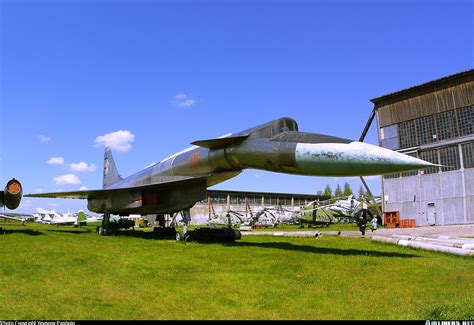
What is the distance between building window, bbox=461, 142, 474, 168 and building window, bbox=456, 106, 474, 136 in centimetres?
98

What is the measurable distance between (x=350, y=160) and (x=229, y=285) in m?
4.29

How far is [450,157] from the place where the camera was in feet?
113

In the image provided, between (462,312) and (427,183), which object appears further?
(427,183)

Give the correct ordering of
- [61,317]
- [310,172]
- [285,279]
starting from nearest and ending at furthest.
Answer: [61,317] < [285,279] < [310,172]

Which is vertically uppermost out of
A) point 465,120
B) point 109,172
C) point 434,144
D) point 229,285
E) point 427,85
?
point 427,85

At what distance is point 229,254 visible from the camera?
10672mm

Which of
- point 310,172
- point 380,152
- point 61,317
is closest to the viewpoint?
point 61,317

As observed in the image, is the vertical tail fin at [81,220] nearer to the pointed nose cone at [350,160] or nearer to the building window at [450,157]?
the building window at [450,157]

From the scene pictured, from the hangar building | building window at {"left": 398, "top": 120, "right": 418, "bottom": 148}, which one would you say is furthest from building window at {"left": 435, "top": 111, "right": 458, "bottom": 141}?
building window at {"left": 398, "top": 120, "right": 418, "bottom": 148}

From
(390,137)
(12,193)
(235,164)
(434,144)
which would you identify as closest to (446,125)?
(434,144)

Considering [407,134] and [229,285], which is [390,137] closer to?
[407,134]

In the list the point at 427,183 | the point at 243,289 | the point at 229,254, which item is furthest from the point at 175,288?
the point at 427,183

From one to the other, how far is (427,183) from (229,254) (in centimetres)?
3082

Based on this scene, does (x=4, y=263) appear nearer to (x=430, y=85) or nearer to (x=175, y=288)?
(x=175, y=288)
